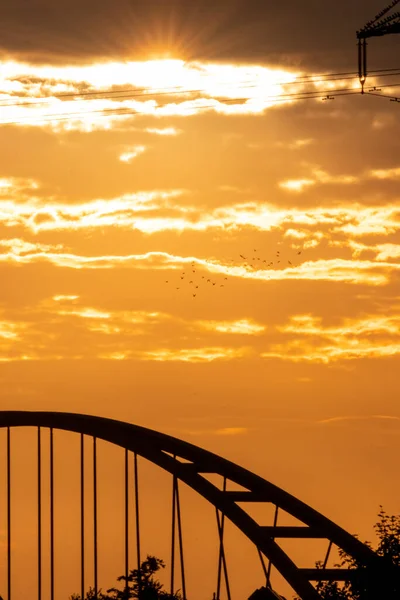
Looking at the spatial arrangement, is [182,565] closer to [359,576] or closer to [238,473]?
[238,473]

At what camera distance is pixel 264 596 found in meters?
62.4

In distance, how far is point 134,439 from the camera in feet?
234

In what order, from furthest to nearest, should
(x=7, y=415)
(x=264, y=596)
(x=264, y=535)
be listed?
(x=7, y=415) < (x=264, y=535) < (x=264, y=596)

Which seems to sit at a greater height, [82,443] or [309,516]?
[82,443]

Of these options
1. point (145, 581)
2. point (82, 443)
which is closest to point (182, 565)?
point (145, 581)

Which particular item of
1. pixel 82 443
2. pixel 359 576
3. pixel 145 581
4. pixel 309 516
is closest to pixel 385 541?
pixel 359 576

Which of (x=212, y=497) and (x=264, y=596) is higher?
(x=212, y=497)

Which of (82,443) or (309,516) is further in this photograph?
(82,443)

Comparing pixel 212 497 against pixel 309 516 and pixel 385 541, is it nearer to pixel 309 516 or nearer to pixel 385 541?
→ pixel 309 516

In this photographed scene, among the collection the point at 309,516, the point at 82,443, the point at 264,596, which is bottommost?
the point at 264,596

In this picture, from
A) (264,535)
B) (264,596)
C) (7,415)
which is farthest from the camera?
(7,415)

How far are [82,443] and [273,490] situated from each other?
10.3 metres

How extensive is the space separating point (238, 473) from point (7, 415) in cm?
1018

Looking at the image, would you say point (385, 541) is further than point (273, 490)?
No
